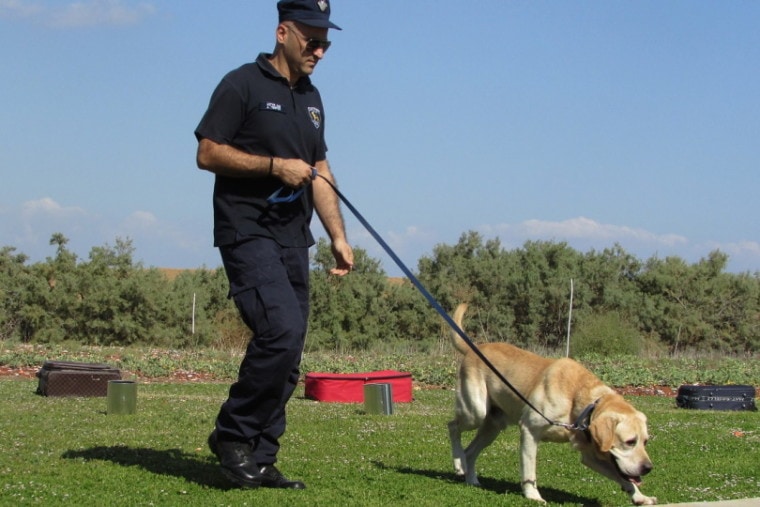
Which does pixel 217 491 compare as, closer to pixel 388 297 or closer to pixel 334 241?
pixel 334 241

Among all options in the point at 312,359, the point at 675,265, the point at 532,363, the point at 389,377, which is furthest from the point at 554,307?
the point at 532,363

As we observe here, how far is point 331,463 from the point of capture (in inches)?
286

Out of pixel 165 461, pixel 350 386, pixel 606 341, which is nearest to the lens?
pixel 165 461

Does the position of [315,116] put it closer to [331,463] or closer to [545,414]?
[545,414]

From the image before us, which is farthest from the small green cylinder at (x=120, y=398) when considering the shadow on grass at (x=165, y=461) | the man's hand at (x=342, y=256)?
the man's hand at (x=342, y=256)

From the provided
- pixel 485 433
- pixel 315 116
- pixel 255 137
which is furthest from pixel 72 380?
pixel 255 137

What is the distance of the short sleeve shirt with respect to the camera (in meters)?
5.70

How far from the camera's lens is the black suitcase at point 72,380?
1385cm

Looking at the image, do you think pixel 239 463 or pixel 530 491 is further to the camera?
pixel 530 491

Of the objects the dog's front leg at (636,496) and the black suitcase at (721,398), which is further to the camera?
the black suitcase at (721,398)

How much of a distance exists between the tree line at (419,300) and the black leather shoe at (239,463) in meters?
27.4

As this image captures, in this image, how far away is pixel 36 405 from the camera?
40.2 ft

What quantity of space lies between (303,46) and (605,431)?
3028 mm

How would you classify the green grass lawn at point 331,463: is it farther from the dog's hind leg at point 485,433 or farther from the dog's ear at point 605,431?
the dog's ear at point 605,431
